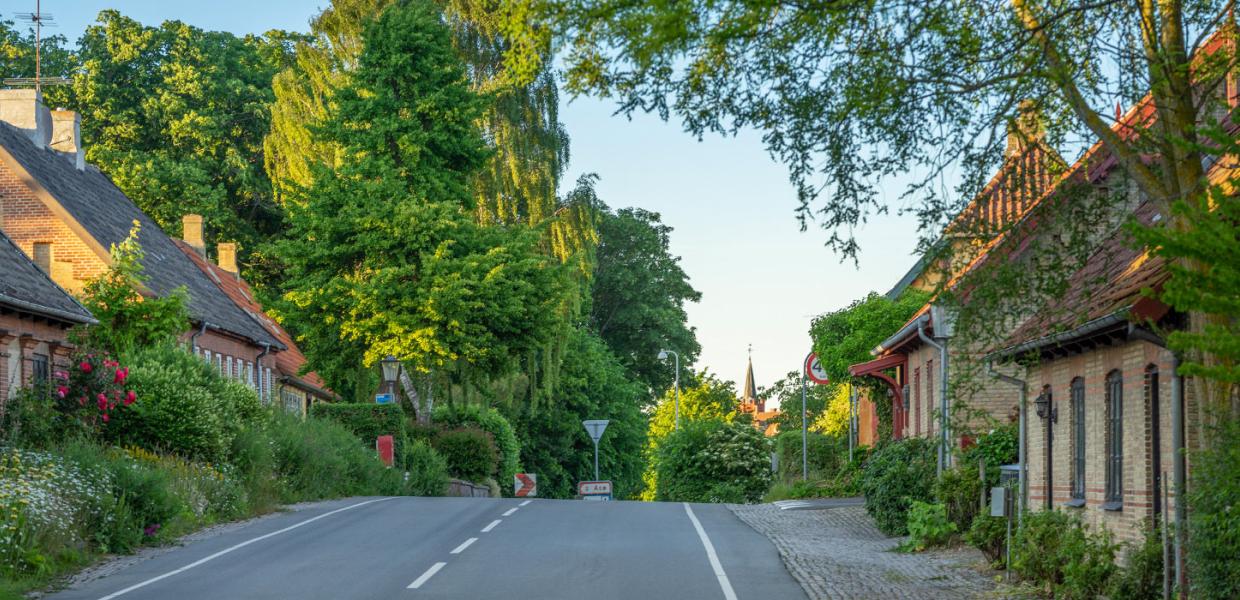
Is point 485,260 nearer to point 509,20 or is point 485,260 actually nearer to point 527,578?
point 527,578

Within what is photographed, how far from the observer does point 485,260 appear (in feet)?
129

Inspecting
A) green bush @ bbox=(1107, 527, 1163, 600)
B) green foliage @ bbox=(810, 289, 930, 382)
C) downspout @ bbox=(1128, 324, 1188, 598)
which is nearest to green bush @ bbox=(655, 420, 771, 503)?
green foliage @ bbox=(810, 289, 930, 382)

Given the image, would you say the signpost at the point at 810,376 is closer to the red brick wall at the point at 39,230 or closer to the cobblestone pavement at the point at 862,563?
the cobblestone pavement at the point at 862,563

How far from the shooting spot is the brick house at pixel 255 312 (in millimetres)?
49219

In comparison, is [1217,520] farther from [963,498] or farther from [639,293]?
[639,293]

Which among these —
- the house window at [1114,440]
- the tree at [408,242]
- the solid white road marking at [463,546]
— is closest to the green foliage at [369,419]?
the tree at [408,242]

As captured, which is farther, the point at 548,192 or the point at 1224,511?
the point at 548,192

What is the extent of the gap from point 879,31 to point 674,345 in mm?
60258

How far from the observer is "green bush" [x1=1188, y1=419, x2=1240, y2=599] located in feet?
36.9

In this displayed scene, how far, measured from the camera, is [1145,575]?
555 inches

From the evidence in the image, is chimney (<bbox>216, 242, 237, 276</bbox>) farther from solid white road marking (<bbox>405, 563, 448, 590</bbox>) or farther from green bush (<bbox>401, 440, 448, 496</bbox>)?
solid white road marking (<bbox>405, 563, 448, 590</bbox>)

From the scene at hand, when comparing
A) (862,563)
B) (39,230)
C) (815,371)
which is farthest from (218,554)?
(815,371)

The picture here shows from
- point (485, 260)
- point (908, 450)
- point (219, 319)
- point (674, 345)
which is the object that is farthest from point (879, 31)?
point (674, 345)

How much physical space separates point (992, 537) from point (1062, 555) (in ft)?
10.8
